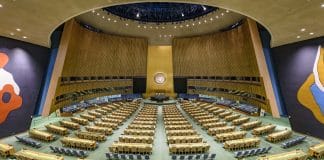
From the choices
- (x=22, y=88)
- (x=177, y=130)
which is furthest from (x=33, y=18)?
(x=177, y=130)

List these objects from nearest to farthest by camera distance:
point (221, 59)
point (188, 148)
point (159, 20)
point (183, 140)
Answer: point (188, 148)
point (183, 140)
point (221, 59)
point (159, 20)

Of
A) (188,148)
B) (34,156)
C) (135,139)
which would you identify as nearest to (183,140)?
(188,148)

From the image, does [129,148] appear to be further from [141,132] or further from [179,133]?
[179,133]

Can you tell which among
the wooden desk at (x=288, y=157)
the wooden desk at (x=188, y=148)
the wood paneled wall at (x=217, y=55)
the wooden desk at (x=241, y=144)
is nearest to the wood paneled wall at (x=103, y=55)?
the wood paneled wall at (x=217, y=55)

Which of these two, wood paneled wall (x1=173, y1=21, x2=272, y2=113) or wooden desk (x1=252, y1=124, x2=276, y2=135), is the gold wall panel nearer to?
wood paneled wall (x1=173, y1=21, x2=272, y2=113)

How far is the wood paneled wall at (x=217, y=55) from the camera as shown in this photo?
2322cm

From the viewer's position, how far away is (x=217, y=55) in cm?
2884

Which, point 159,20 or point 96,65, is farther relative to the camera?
point 159,20

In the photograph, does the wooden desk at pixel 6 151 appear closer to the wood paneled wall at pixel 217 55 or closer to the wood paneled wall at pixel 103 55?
the wood paneled wall at pixel 103 55

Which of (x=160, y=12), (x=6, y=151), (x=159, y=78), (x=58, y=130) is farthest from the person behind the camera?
(x=159, y=78)

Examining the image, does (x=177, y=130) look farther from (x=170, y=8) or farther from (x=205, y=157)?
(x=170, y=8)

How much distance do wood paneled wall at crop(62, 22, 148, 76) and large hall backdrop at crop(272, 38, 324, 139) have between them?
21.4m

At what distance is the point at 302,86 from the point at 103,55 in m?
24.3

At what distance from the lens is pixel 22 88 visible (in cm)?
1681
